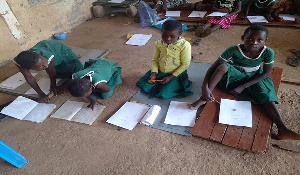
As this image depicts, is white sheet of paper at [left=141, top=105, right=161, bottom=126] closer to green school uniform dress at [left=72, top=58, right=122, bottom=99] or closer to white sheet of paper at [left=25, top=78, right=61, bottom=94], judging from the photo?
green school uniform dress at [left=72, top=58, right=122, bottom=99]

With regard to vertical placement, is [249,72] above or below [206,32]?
above

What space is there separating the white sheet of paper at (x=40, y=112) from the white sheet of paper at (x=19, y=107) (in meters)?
0.04

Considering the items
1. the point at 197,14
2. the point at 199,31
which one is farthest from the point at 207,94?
the point at 197,14

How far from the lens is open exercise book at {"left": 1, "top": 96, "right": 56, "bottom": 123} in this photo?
7.62ft

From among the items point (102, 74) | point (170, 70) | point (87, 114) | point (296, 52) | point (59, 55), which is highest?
point (59, 55)

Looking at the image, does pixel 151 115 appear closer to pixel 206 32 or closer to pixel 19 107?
pixel 19 107

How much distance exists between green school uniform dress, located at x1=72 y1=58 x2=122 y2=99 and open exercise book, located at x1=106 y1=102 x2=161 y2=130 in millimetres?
347

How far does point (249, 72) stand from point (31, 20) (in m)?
3.68

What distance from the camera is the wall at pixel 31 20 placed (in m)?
3.42

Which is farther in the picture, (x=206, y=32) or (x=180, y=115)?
(x=206, y=32)

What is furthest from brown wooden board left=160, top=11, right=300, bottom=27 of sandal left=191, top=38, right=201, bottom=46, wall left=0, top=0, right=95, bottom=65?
wall left=0, top=0, right=95, bottom=65

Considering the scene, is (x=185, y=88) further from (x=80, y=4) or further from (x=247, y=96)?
(x=80, y=4)

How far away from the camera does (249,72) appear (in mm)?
2010

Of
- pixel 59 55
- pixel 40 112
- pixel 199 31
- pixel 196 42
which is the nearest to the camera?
pixel 40 112
